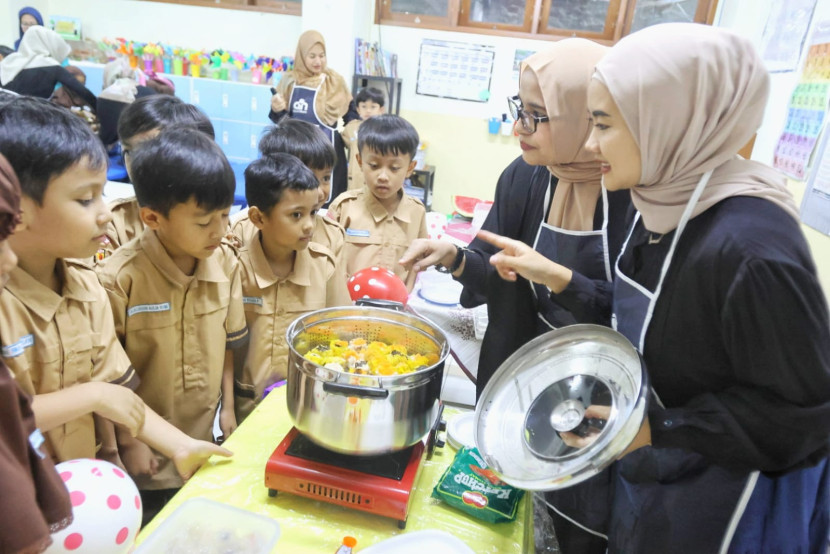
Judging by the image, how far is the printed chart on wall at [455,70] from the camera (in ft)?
17.6

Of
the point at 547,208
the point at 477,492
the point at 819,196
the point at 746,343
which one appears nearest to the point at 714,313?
the point at 746,343

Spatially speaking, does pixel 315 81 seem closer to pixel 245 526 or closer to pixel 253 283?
pixel 253 283

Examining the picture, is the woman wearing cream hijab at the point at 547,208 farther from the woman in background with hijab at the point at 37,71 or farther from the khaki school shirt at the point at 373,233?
the woman in background with hijab at the point at 37,71

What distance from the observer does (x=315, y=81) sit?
172 inches

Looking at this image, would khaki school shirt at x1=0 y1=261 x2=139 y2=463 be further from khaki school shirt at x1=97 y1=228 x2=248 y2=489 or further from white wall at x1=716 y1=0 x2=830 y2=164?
white wall at x1=716 y1=0 x2=830 y2=164

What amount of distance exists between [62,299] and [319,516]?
0.70m

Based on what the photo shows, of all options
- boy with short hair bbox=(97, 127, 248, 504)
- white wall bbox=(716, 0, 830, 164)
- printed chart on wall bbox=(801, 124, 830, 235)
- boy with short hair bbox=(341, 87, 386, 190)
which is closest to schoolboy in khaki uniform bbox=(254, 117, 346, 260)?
boy with short hair bbox=(97, 127, 248, 504)

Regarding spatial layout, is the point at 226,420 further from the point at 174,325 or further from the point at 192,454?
the point at 192,454

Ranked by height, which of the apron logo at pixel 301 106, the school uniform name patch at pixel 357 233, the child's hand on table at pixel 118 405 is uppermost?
the apron logo at pixel 301 106

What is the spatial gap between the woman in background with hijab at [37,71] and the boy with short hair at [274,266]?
3643 mm

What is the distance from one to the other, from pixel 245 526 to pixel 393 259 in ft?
5.69

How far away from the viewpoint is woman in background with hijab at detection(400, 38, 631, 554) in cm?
133

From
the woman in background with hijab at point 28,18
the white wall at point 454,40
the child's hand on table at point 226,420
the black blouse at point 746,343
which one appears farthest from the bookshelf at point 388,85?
the black blouse at point 746,343

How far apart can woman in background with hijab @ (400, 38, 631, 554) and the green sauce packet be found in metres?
0.37
